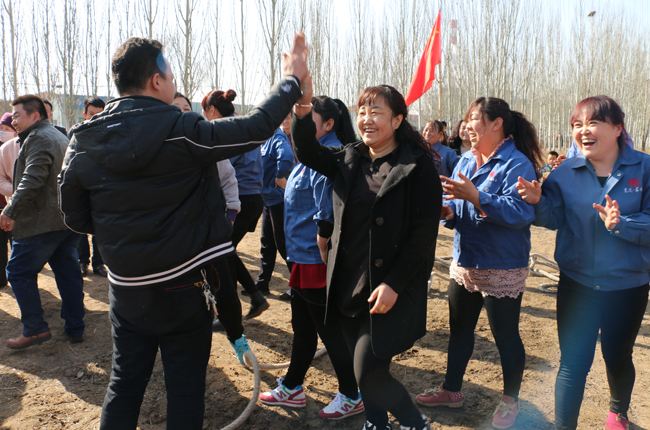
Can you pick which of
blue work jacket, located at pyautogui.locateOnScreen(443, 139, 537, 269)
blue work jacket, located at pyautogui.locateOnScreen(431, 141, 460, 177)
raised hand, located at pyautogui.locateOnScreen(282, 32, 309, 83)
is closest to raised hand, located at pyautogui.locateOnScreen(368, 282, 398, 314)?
blue work jacket, located at pyautogui.locateOnScreen(443, 139, 537, 269)

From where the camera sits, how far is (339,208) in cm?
216

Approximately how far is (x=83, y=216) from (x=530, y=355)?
336cm

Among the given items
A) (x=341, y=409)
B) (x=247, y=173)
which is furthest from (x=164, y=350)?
(x=247, y=173)

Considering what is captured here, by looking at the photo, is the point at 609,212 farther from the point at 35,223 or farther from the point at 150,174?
the point at 35,223

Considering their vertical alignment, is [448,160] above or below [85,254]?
above

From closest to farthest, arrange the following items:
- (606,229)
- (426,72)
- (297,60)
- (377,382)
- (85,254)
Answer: (297,60) → (377,382) → (606,229) → (85,254) → (426,72)

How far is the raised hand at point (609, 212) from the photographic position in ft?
6.68

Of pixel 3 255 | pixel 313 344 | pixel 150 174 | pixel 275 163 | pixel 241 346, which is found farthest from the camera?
pixel 3 255

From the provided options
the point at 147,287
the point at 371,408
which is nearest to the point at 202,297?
the point at 147,287

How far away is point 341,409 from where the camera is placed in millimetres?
2688

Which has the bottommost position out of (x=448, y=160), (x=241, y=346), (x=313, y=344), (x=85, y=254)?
(x=85, y=254)

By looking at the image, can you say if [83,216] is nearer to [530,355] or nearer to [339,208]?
[339,208]

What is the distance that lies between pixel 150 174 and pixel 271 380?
202cm

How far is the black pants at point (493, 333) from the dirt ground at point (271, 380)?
0.26 meters
